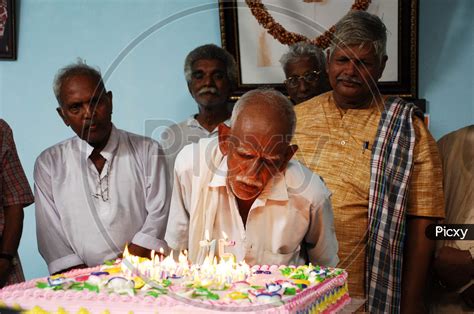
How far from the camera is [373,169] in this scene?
285 cm

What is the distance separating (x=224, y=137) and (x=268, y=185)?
241mm

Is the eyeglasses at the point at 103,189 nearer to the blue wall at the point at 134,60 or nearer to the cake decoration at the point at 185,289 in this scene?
the blue wall at the point at 134,60

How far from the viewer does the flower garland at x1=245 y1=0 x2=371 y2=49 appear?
116 inches

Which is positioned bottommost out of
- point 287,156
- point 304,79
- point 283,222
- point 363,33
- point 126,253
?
point 126,253

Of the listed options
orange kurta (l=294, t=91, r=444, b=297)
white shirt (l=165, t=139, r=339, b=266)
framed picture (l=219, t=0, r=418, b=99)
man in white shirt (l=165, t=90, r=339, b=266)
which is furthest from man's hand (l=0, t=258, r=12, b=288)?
orange kurta (l=294, t=91, r=444, b=297)

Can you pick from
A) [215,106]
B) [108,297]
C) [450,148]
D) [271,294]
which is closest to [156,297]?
[108,297]

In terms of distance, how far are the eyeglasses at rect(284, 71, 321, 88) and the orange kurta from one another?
0.24ft

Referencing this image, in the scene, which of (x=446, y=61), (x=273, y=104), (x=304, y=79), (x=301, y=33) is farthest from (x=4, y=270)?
(x=446, y=61)

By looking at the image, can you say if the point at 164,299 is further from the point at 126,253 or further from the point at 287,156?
the point at 287,156

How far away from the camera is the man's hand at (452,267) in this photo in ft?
9.66

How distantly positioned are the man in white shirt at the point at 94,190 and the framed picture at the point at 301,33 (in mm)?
515

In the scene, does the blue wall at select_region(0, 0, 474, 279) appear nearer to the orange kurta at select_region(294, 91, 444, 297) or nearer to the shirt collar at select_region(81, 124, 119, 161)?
the shirt collar at select_region(81, 124, 119, 161)

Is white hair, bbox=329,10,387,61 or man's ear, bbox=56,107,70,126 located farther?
man's ear, bbox=56,107,70,126

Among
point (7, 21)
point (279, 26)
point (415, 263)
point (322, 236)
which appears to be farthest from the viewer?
point (7, 21)
